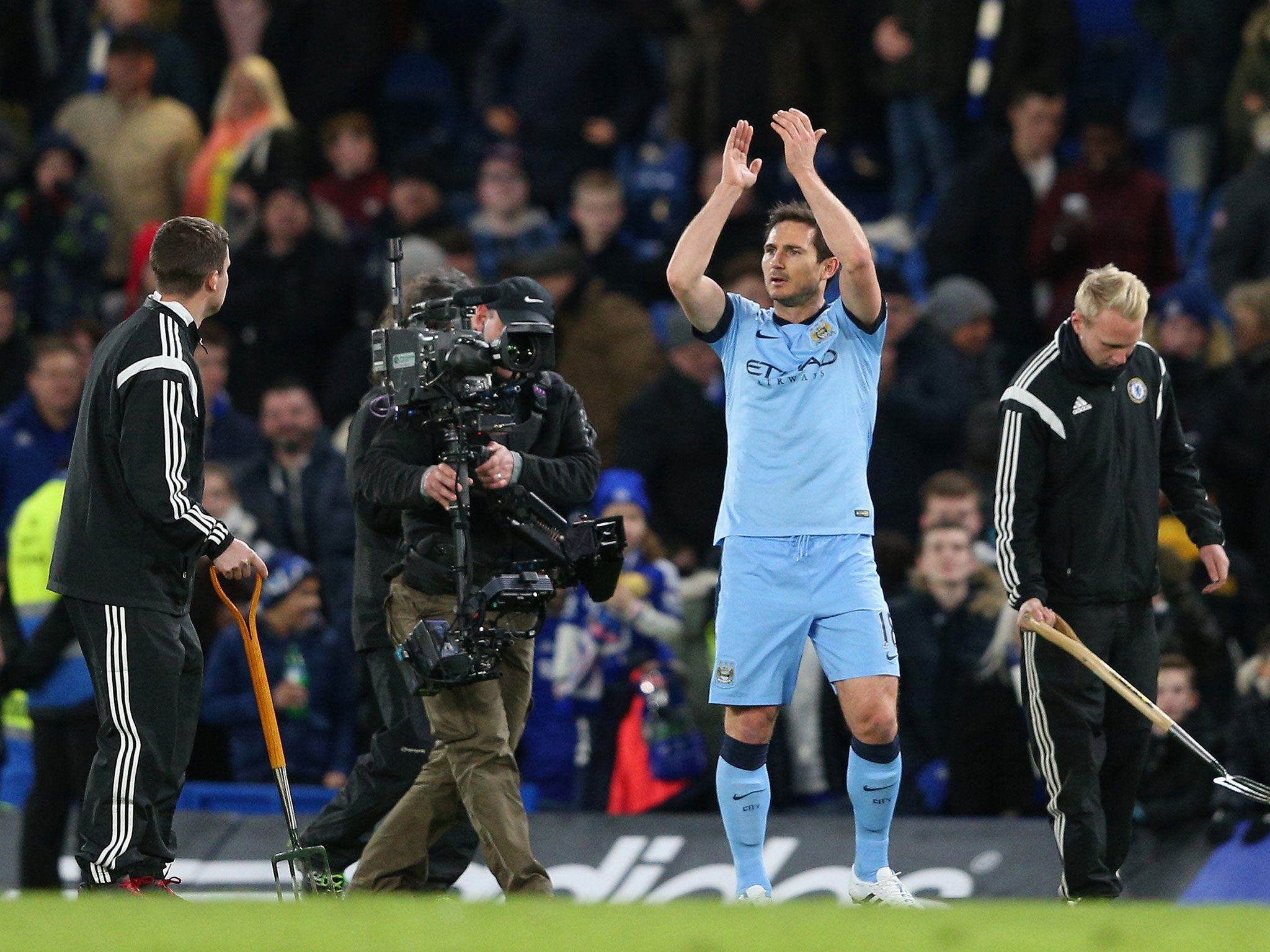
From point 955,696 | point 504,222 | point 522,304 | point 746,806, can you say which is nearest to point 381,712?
point 746,806

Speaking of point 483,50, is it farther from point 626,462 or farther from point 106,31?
point 626,462

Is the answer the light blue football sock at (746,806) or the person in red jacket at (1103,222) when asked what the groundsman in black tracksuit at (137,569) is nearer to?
the light blue football sock at (746,806)

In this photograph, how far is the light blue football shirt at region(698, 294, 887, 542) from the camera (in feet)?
25.6

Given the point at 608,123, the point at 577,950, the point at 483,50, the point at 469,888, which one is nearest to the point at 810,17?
the point at 608,123

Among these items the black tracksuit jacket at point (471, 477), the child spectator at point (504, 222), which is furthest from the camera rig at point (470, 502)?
the child spectator at point (504, 222)

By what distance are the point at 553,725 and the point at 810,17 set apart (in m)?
5.50

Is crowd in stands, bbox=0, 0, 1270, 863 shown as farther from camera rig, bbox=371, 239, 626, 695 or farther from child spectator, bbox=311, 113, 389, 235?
camera rig, bbox=371, 239, 626, 695

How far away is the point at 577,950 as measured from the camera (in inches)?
194

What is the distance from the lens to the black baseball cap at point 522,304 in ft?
26.6

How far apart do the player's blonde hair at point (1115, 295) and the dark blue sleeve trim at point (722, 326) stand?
1.29m

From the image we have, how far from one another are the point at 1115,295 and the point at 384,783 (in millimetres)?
3137

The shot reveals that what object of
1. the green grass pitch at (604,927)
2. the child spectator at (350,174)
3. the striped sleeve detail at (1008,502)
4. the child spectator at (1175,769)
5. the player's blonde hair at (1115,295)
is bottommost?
the child spectator at (1175,769)

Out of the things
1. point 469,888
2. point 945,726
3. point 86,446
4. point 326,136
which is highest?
point 326,136

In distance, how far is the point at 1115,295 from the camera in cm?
823
